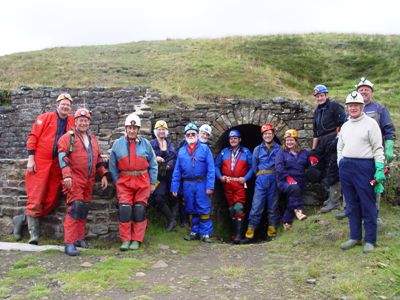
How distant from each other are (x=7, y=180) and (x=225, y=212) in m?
4.81

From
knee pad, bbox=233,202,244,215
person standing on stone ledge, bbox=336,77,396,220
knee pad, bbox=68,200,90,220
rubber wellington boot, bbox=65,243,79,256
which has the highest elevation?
person standing on stone ledge, bbox=336,77,396,220

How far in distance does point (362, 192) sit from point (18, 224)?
16.8ft

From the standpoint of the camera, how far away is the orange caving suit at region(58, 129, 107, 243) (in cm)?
618

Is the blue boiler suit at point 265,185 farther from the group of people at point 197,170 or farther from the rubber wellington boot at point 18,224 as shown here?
the rubber wellington boot at point 18,224

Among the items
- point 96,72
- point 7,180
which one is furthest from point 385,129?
point 96,72

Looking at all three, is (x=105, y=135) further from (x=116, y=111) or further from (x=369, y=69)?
(x=369, y=69)

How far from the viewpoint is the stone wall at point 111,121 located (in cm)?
693

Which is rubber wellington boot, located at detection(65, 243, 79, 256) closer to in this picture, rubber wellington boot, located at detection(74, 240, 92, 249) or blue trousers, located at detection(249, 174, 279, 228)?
rubber wellington boot, located at detection(74, 240, 92, 249)

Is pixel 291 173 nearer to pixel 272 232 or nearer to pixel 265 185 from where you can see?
pixel 265 185

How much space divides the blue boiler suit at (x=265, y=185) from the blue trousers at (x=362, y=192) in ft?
7.79

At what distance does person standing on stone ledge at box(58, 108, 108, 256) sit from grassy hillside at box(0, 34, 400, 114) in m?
6.48

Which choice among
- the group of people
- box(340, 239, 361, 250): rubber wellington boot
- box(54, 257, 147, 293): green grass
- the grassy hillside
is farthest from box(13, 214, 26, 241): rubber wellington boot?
the grassy hillside

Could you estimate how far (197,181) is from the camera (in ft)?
25.3

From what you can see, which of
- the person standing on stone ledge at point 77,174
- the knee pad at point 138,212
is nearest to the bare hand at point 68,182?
the person standing on stone ledge at point 77,174
